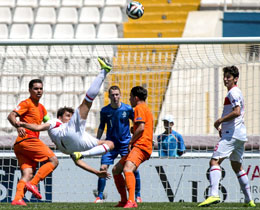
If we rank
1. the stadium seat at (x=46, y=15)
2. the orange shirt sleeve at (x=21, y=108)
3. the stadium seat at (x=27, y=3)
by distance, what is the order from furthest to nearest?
the stadium seat at (x=27, y=3)
the stadium seat at (x=46, y=15)
the orange shirt sleeve at (x=21, y=108)

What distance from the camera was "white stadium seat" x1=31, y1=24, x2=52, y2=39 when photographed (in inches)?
582

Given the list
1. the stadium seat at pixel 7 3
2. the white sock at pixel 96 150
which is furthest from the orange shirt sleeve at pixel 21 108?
the stadium seat at pixel 7 3

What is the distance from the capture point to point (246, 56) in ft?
33.1

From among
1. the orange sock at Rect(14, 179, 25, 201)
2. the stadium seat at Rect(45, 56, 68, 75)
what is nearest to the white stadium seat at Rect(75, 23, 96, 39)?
the stadium seat at Rect(45, 56, 68, 75)

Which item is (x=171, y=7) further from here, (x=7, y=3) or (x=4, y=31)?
(x=7, y=3)

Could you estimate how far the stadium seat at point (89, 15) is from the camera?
15.0 metres

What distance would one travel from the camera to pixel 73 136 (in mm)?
6926

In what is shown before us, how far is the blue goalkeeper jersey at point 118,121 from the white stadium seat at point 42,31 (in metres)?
6.82

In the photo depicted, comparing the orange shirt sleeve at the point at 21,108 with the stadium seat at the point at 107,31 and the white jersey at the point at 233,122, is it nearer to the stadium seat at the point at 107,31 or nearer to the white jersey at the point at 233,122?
the white jersey at the point at 233,122

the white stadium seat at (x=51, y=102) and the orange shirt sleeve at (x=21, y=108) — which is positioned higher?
the white stadium seat at (x=51, y=102)

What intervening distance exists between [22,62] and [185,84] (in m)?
3.05

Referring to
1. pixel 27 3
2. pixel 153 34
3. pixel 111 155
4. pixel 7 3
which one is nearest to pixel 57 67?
pixel 111 155

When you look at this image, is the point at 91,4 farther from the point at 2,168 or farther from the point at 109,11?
the point at 2,168

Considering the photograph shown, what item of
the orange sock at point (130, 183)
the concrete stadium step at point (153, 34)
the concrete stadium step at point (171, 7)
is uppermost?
the concrete stadium step at point (171, 7)
